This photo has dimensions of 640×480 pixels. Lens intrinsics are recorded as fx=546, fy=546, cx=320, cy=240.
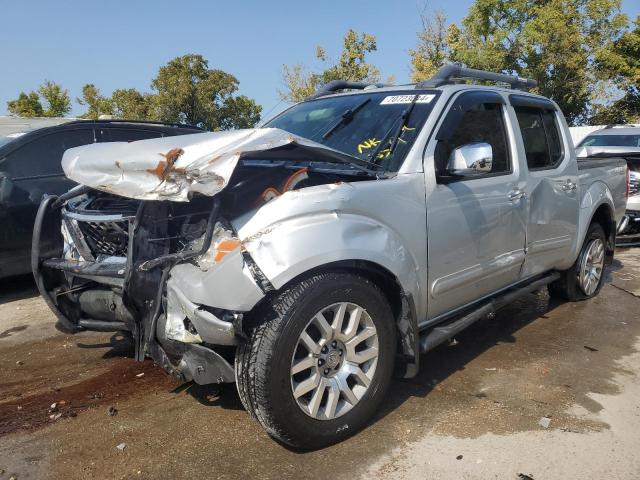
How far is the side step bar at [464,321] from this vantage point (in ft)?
10.6

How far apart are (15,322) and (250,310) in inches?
146

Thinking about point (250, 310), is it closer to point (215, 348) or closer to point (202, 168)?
point (215, 348)

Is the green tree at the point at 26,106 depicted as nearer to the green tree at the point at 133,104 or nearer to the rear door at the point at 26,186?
the green tree at the point at 133,104

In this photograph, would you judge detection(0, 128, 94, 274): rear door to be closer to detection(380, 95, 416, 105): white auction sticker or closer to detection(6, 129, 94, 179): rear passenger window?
detection(6, 129, 94, 179): rear passenger window

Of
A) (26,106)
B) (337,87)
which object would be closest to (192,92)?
(26,106)

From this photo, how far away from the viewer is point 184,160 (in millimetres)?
2551

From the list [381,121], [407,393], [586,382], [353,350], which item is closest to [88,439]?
[353,350]

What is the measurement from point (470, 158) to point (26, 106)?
31.7 meters

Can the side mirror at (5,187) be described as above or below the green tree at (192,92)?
below

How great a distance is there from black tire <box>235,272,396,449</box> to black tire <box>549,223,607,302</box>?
10.7 feet

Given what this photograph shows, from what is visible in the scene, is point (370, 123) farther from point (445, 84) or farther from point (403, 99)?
point (445, 84)

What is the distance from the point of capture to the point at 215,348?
2.69 meters

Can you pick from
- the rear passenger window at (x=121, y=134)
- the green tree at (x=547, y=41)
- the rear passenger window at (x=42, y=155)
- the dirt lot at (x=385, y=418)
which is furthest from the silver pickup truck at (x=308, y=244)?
the green tree at (x=547, y=41)

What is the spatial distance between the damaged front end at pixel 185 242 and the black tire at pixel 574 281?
3170mm
